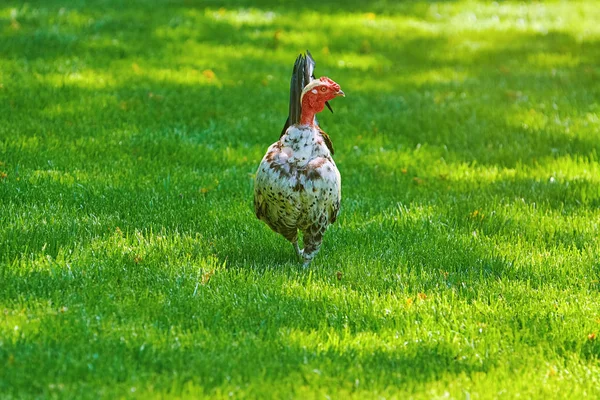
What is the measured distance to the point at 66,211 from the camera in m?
6.51

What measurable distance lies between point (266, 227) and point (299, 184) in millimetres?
1312

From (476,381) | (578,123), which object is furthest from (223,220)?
(578,123)

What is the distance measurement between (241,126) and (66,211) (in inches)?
121

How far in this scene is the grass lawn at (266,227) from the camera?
450 cm

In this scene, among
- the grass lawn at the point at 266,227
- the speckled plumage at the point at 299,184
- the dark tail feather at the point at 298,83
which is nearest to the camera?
the grass lawn at the point at 266,227

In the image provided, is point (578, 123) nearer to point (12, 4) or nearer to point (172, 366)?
point (172, 366)

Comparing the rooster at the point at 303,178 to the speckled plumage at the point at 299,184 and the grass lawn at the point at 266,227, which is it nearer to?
the speckled plumage at the point at 299,184

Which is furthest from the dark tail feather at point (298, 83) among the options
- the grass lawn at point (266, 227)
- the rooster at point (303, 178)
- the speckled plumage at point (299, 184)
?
the grass lawn at point (266, 227)

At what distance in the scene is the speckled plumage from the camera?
5445mm

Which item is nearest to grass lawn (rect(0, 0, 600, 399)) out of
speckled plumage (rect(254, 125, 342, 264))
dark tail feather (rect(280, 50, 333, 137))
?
speckled plumage (rect(254, 125, 342, 264))

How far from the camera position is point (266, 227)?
21.9 feet

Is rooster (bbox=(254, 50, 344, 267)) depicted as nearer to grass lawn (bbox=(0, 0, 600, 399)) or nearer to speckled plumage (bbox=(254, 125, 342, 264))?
speckled plumage (bbox=(254, 125, 342, 264))

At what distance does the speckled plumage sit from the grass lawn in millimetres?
398

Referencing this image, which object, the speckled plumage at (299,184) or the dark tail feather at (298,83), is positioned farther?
the dark tail feather at (298,83)
